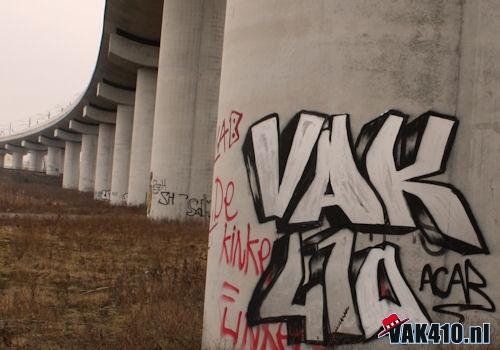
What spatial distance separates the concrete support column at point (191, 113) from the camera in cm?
2386

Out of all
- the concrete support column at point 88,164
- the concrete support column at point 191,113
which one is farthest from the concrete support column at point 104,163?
the concrete support column at point 191,113

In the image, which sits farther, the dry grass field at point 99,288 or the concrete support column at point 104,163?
the concrete support column at point 104,163

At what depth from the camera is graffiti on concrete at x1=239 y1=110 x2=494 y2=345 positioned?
4992 millimetres

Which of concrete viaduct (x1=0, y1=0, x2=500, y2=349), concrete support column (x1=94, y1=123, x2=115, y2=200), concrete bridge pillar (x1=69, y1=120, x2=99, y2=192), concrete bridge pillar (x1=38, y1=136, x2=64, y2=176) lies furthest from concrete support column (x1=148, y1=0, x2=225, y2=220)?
concrete bridge pillar (x1=38, y1=136, x2=64, y2=176)

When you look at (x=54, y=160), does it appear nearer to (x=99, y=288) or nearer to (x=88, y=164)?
(x=88, y=164)

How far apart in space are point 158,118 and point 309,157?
2053 cm

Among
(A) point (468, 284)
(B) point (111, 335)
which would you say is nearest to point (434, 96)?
(A) point (468, 284)

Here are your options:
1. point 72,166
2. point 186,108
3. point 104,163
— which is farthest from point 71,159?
point 186,108

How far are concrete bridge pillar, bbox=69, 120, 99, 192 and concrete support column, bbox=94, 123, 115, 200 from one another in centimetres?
965

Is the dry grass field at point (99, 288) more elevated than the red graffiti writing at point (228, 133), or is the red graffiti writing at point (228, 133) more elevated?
the red graffiti writing at point (228, 133)
